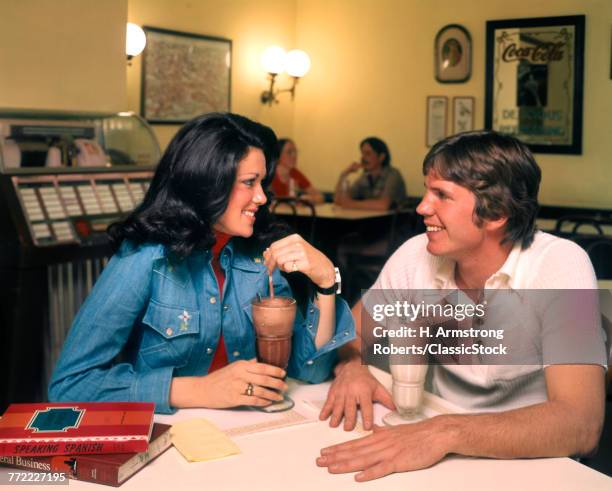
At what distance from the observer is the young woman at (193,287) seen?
66.4 inches

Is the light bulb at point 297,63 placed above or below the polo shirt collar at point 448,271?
above

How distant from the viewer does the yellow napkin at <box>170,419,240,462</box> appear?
4.53 ft

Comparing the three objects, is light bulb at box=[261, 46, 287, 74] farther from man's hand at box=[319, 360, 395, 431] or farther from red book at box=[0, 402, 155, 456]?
red book at box=[0, 402, 155, 456]

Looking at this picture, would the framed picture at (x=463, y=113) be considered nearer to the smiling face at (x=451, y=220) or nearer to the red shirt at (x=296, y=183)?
the red shirt at (x=296, y=183)

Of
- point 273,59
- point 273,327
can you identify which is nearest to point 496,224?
point 273,327

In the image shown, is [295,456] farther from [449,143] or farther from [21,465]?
[449,143]

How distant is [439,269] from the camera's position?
6.56ft

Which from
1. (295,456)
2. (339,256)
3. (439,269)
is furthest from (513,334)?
(339,256)

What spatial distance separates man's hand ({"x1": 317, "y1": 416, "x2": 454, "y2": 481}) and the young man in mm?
51

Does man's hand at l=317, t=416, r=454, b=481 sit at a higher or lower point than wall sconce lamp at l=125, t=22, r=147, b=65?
lower

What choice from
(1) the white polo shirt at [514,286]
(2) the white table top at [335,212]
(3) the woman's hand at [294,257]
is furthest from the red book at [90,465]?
(2) the white table top at [335,212]

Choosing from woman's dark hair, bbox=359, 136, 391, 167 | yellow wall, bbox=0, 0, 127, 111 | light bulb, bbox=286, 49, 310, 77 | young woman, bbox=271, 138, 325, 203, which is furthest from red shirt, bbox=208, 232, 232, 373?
light bulb, bbox=286, 49, 310, 77

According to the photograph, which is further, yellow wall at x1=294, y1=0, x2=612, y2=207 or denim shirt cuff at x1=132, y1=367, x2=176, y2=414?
yellow wall at x1=294, y1=0, x2=612, y2=207

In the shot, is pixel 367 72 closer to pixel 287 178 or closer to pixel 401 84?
pixel 401 84
